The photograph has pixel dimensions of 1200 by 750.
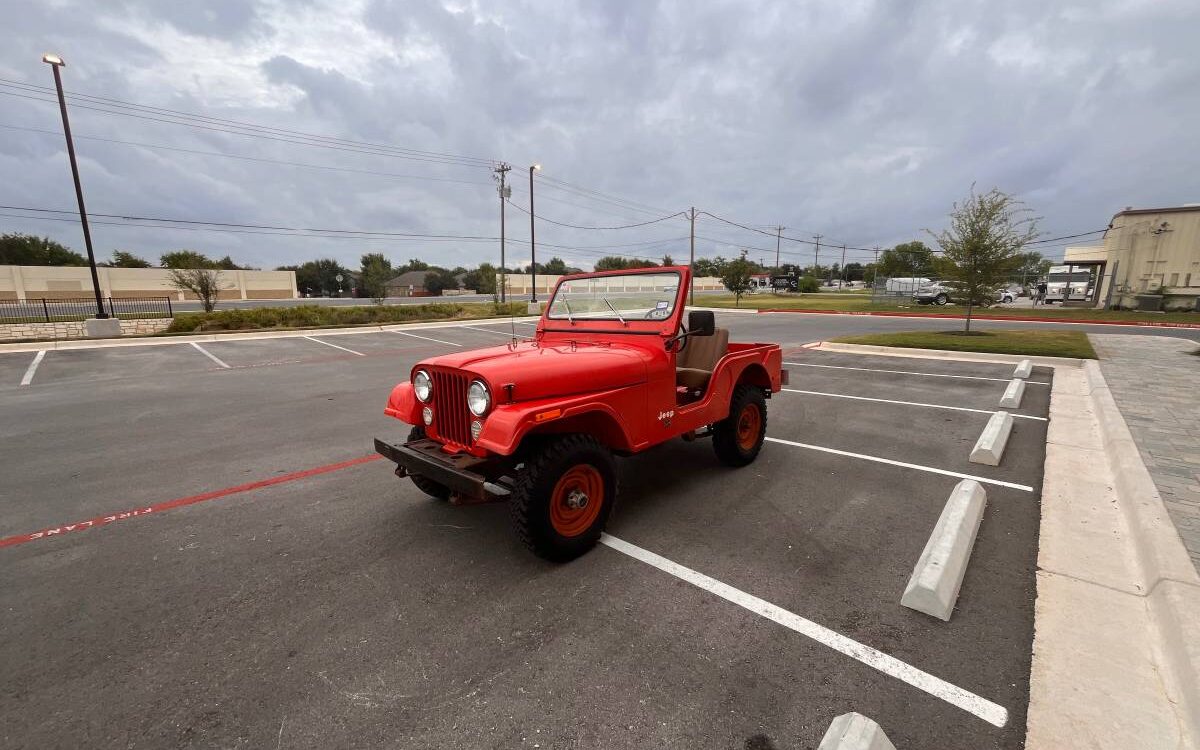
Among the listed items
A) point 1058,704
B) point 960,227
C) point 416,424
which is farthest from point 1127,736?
point 960,227

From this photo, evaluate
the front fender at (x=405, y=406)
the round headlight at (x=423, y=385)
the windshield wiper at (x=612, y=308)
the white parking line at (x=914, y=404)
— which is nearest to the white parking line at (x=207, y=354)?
the front fender at (x=405, y=406)

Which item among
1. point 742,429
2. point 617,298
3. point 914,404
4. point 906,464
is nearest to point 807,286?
point 914,404

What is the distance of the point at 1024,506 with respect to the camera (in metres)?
3.82

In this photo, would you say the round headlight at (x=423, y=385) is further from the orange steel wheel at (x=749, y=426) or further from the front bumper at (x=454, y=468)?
the orange steel wheel at (x=749, y=426)

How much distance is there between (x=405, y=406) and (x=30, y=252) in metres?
73.8

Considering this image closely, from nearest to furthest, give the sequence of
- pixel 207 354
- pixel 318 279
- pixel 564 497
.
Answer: pixel 564 497
pixel 207 354
pixel 318 279

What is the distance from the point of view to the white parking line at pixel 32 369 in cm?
934

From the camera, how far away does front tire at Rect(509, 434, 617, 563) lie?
2.86 meters

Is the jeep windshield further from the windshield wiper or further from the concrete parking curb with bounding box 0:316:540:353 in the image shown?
the concrete parking curb with bounding box 0:316:540:353

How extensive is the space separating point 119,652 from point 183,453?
370 cm

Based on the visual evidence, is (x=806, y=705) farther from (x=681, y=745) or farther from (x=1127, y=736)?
(x=1127, y=736)

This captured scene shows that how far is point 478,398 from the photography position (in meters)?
2.97

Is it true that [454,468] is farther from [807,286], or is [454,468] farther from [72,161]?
[807,286]

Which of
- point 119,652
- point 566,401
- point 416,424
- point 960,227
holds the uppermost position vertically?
point 960,227
